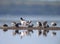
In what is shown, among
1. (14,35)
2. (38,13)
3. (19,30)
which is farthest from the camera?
(38,13)

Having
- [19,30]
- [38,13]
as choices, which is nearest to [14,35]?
[19,30]

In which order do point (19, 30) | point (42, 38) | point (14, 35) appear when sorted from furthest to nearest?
point (19, 30)
point (14, 35)
point (42, 38)

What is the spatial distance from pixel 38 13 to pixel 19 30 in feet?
16.2

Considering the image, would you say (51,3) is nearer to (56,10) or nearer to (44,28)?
(56,10)

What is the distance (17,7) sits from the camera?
11.3m

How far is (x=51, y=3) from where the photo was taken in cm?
1130

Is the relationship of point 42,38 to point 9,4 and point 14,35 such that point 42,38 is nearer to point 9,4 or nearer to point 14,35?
point 14,35

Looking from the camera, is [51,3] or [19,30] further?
[51,3]

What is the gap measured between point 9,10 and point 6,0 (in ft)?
1.42

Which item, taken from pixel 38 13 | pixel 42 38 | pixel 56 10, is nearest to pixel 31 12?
pixel 38 13

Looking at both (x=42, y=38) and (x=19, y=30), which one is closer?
(x=42, y=38)

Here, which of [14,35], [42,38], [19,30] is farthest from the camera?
[19,30]

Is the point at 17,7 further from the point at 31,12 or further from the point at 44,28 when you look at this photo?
the point at 44,28

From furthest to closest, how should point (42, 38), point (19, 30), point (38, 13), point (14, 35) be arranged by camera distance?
Result: point (38, 13) → point (19, 30) → point (14, 35) → point (42, 38)
